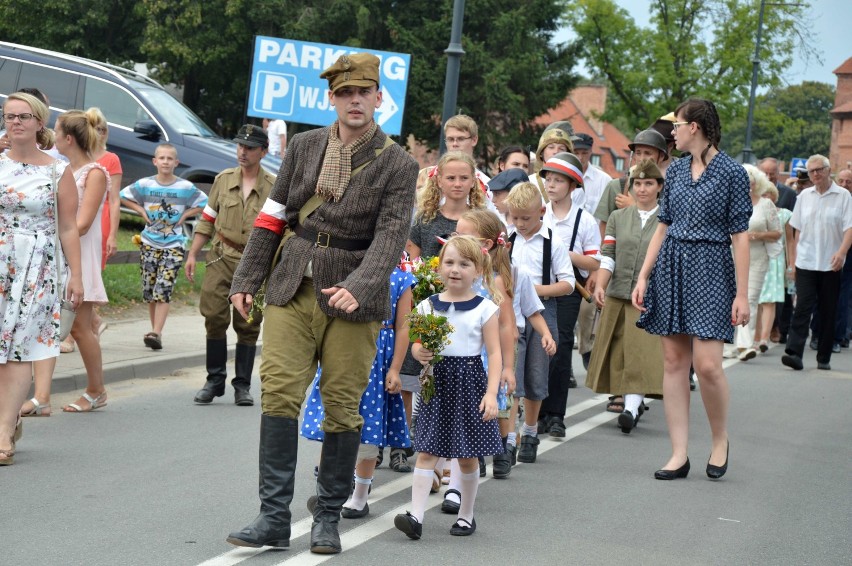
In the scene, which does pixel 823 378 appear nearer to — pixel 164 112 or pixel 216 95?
pixel 164 112

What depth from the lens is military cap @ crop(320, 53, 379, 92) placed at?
17.8 ft

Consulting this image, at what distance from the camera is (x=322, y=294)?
5438mm

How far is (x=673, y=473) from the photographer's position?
7621 mm

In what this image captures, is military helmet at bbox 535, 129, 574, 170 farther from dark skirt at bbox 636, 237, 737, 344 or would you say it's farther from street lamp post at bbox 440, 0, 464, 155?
street lamp post at bbox 440, 0, 464, 155

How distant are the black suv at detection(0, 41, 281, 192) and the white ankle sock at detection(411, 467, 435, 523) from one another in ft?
41.2

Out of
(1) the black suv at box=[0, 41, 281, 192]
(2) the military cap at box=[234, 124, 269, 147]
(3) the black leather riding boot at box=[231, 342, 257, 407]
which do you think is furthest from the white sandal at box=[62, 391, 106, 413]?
(1) the black suv at box=[0, 41, 281, 192]

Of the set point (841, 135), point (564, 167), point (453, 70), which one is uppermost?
point (841, 135)

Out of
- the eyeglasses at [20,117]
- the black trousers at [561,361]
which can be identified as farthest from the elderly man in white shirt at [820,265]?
the eyeglasses at [20,117]

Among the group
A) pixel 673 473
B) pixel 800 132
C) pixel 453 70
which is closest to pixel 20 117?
pixel 673 473

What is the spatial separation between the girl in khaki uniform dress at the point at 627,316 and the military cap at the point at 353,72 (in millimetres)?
4084

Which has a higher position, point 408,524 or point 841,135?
point 841,135

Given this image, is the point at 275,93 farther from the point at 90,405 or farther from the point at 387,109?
the point at 90,405

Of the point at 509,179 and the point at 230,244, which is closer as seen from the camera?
the point at 509,179

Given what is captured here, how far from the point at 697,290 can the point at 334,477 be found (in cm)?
291
